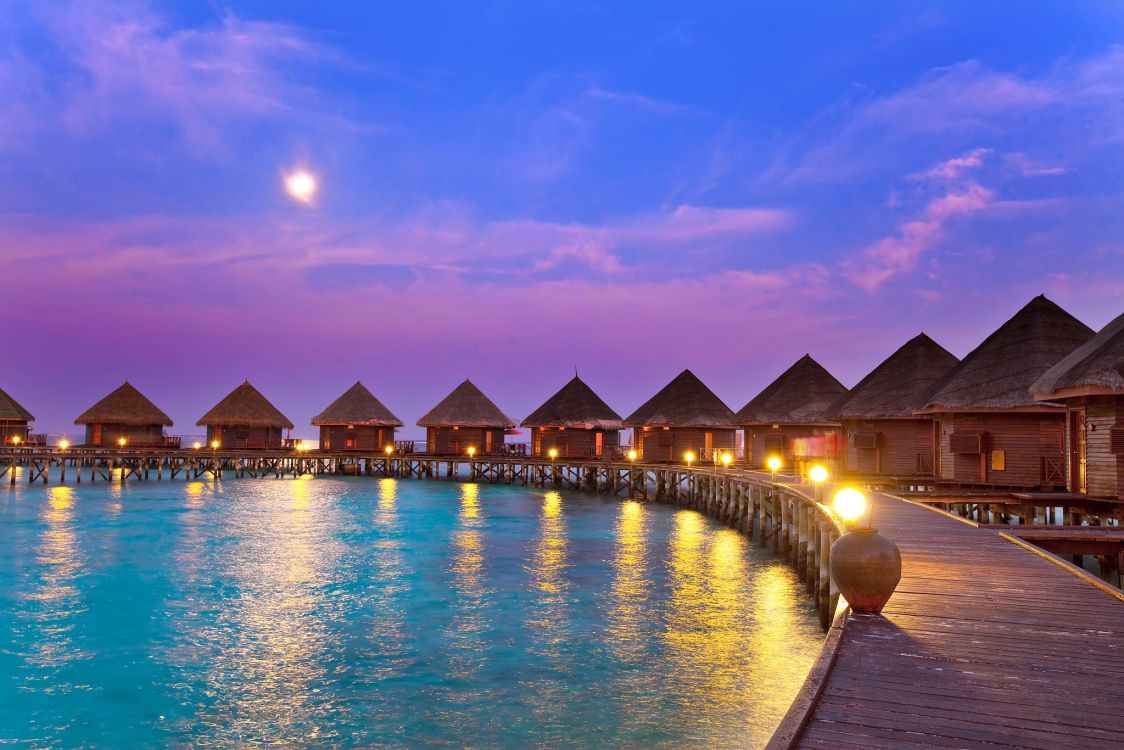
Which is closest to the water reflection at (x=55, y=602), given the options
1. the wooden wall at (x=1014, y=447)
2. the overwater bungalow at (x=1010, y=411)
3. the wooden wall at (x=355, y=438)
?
the overwater bungalow at (x=1010, y=411)

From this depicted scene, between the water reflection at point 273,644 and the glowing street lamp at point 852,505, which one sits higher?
the glowing street lamp at point 852,505

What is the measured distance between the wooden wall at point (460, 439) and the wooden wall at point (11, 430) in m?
33.0

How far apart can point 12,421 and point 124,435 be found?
9664mm

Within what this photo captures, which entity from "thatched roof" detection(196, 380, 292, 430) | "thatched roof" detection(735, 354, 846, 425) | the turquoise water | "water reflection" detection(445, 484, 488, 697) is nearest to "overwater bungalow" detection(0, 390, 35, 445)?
"thatched roof" detection(196, 380, 292, 430)

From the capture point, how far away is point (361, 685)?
406 inches

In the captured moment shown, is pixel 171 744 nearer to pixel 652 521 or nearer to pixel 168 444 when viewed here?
pixel 652 521

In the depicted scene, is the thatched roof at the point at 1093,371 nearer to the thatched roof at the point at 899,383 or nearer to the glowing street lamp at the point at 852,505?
the thatched roof at the point at 899,383

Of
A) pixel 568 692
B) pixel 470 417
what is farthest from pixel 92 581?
pixel 470 417

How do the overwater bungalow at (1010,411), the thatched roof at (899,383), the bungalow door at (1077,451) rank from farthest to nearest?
the thatched roof at (899,383) → the overwater bungalow at (1010,411) → the bungalow door at (1077,451)

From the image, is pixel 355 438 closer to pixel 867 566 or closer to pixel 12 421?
pixel 12 421

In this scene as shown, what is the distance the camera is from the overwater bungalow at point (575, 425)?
47594 millimetres

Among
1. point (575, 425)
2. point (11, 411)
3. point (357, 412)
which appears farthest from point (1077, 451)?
point (11, 411)

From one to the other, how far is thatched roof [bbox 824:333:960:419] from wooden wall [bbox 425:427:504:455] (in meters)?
27.2

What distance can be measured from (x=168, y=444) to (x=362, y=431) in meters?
15.4
